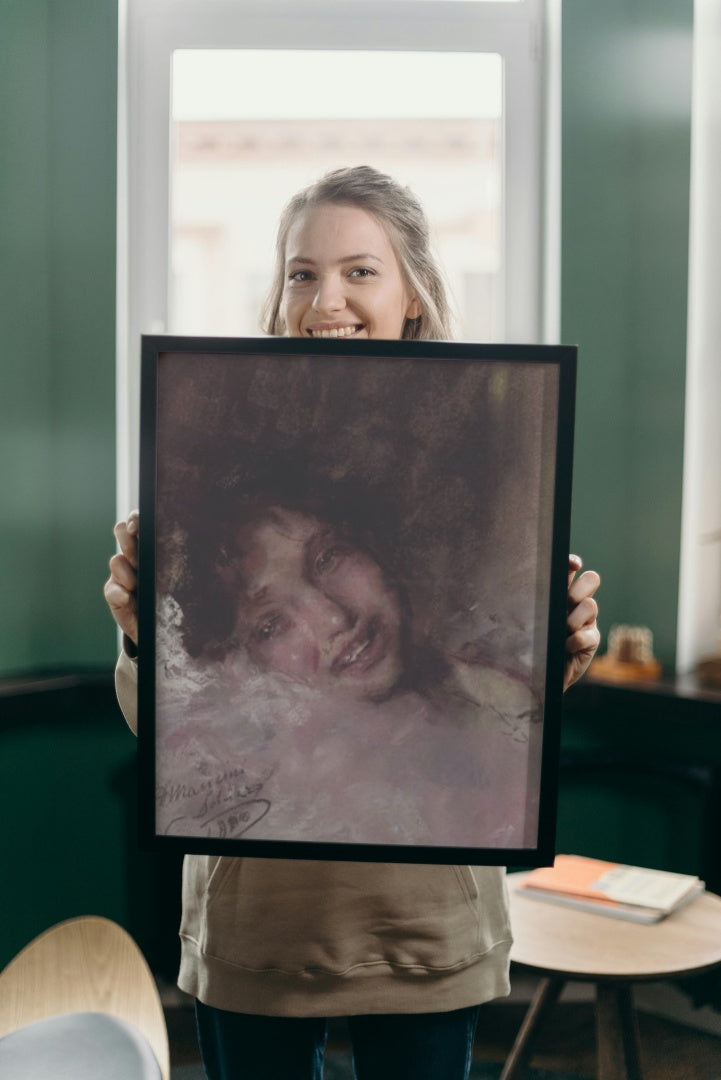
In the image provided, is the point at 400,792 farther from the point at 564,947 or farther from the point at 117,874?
the point at 117,874

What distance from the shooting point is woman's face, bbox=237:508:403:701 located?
3.00 ft

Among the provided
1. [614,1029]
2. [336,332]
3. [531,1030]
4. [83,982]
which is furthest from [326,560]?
[531,1030]

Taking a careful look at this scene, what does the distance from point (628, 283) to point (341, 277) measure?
1676 mm

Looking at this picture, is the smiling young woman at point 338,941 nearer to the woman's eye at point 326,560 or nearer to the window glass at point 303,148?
the woman's eye at point 326,560

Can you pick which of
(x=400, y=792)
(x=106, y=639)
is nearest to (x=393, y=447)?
(x=400, y=792)

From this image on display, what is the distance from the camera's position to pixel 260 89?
8.42ft

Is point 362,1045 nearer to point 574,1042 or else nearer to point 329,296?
point 329,296

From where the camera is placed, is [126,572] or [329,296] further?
[329,296]

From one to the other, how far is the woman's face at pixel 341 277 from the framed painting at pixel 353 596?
205 millimetres

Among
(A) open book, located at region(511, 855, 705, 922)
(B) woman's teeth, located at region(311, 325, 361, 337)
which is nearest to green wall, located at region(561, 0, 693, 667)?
(A) open book, located at region(511, 855, 705, 922)

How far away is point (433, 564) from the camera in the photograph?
0.91 metres

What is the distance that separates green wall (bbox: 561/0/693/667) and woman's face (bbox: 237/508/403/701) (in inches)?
68.0

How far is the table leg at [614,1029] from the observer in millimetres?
1690

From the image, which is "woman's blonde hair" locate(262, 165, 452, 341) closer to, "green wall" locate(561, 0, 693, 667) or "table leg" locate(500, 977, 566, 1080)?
"table leg" locate(500, 977, 566, 1080)
